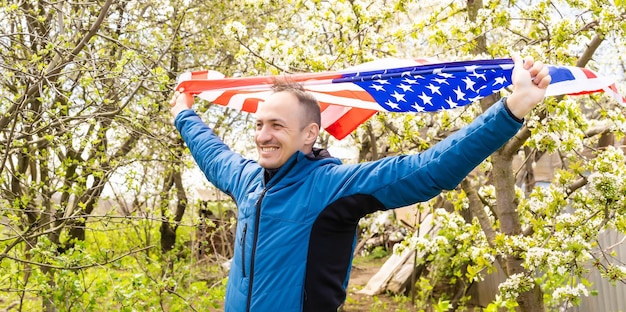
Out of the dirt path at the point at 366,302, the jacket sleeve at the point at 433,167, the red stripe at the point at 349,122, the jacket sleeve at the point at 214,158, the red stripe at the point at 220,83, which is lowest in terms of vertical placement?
the dirt path at the point at 366,302

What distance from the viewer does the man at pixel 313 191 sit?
2.10 meters

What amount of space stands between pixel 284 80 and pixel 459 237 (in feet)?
10.8

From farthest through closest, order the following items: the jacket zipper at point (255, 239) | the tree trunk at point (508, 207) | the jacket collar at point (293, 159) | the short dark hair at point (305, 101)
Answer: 1. the tree trunk at point (508, 207)
2. the short dark hair at point (305, 101)
3. the jacket collar at point (293, 159)
4. the jacket zipper at point (255, 239)

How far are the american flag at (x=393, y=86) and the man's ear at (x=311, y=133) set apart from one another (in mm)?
521

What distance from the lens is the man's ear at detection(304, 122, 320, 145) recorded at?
2662 mm

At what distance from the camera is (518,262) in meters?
5.21

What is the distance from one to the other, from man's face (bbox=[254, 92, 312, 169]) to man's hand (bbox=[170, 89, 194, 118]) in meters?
0.89

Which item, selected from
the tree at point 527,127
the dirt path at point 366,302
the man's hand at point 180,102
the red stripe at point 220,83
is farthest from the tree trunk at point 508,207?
the dirt path at point 366,302

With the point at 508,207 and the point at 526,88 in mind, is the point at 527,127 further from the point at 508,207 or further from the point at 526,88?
the point at 526,88

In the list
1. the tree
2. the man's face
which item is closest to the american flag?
the man's face

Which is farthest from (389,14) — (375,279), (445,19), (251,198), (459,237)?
(375,279)

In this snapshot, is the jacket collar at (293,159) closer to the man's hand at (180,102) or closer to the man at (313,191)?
the man at (313,191)

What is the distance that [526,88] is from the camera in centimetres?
207

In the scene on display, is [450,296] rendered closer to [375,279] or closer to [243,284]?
[375,279]
